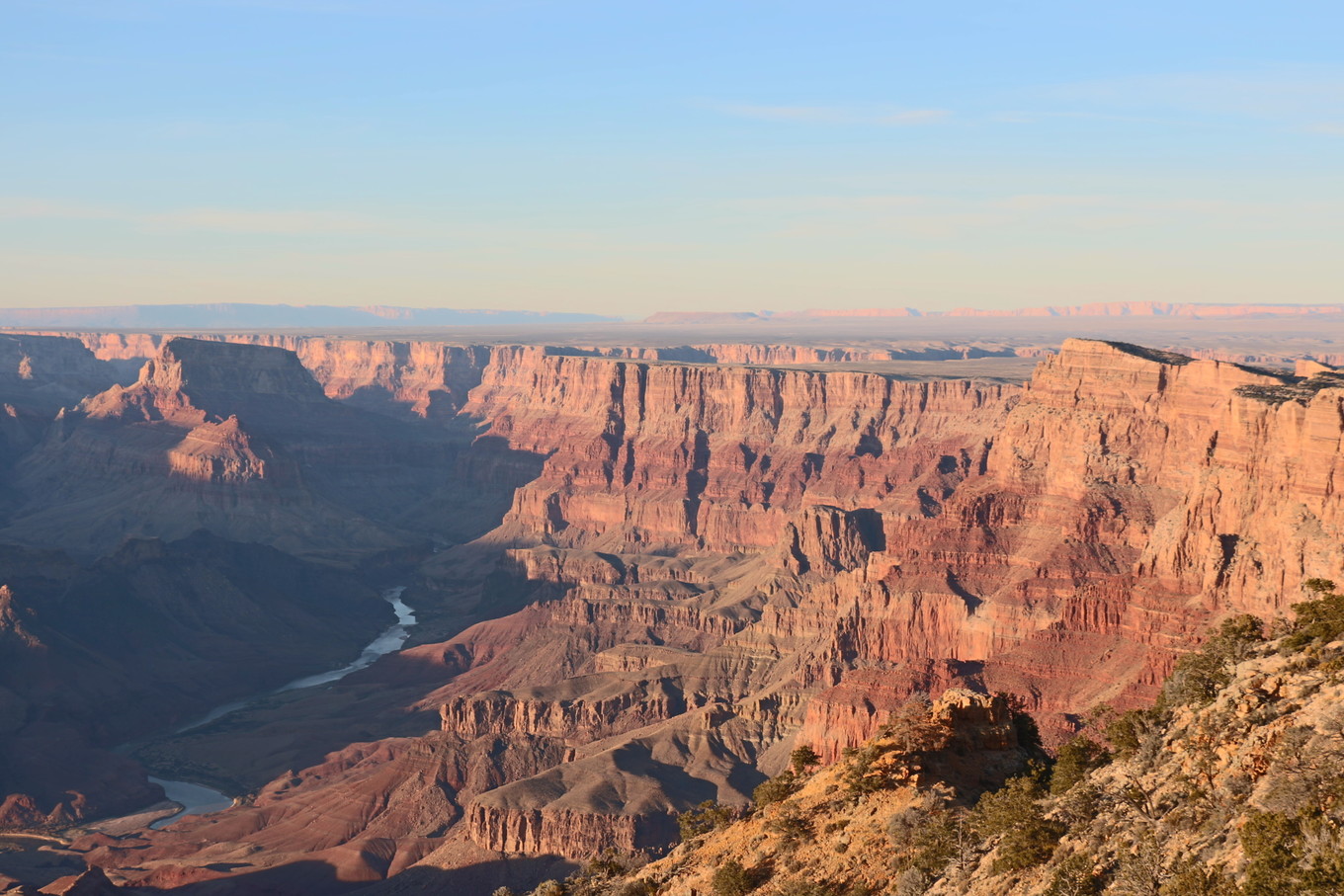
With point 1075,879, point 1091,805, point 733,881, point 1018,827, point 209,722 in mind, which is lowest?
point 209,722

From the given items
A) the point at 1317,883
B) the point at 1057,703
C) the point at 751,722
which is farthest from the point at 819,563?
the point at 1317,883

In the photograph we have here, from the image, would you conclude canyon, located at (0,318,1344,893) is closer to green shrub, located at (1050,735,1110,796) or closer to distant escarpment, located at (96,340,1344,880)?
distant escarpment, located at (96,340,1344,880)

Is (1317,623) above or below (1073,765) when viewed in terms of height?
above

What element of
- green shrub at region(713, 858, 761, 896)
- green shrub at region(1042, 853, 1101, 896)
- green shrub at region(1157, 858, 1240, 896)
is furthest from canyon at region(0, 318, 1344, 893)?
green shrub at region(1157, 858, 1240, 896)

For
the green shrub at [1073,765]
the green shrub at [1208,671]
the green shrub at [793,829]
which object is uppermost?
the green shrub at [1208,671]

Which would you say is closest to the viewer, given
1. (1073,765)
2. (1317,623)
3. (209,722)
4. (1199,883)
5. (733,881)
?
(1199,883)

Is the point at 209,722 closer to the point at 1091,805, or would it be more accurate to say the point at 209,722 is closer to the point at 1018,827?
the point at 1018,827

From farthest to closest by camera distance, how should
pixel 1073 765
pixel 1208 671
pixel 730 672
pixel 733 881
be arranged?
pixel 730 672
pixel 733 881
pixel 1073 765
pixel 1208 671

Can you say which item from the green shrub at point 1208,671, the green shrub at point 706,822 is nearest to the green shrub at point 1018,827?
the green shrub at point 1208,671

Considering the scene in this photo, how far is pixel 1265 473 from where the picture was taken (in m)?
94.2

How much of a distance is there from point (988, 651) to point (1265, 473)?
24.8m

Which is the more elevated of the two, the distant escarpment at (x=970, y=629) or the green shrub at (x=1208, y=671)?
A: the green shrub at (x=1208, y=671)

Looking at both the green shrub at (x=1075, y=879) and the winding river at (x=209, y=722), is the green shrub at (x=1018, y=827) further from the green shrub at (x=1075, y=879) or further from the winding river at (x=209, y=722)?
the winding river at (x=209, y=722)

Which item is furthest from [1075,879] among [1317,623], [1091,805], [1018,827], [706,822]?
[706,822]
